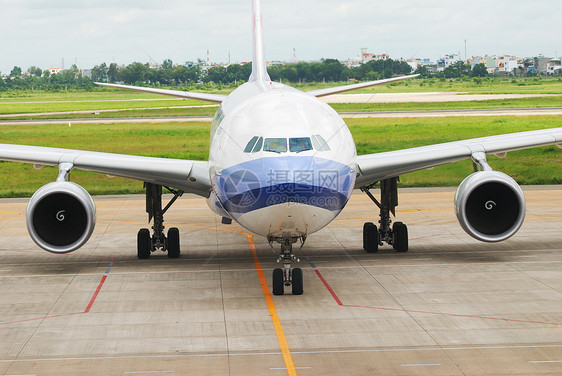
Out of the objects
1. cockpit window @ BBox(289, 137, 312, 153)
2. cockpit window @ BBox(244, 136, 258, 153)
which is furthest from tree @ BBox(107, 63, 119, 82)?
cockpit window @ BBox(289, 137, 312, 153)

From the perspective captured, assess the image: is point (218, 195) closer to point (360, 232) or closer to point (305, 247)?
point (305, 247)

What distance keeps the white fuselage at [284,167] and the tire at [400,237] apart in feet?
17.6

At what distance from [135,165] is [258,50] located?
570 cm

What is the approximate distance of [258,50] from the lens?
2236 cm

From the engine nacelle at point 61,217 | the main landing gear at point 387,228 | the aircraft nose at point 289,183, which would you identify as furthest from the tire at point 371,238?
the engine nacelle at point 61,217

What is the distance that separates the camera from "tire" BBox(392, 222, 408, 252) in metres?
20.5

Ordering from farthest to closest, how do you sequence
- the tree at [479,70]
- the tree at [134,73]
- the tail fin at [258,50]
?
the tree at [479,70] < the tree at [134,73] < the tail fin at [258,50]

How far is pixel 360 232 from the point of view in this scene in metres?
23.8

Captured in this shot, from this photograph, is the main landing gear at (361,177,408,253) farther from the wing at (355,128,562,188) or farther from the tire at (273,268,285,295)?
the tire at (273,268,285,295)

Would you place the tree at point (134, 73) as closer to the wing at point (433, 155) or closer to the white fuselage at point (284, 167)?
the wing at point (433, 155)

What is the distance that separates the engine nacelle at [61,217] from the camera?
1720cm

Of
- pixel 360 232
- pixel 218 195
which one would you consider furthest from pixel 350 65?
pixel 218 195

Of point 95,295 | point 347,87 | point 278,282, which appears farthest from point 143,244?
point 347,87

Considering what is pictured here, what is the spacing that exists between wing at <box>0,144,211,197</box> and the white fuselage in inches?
87.3
